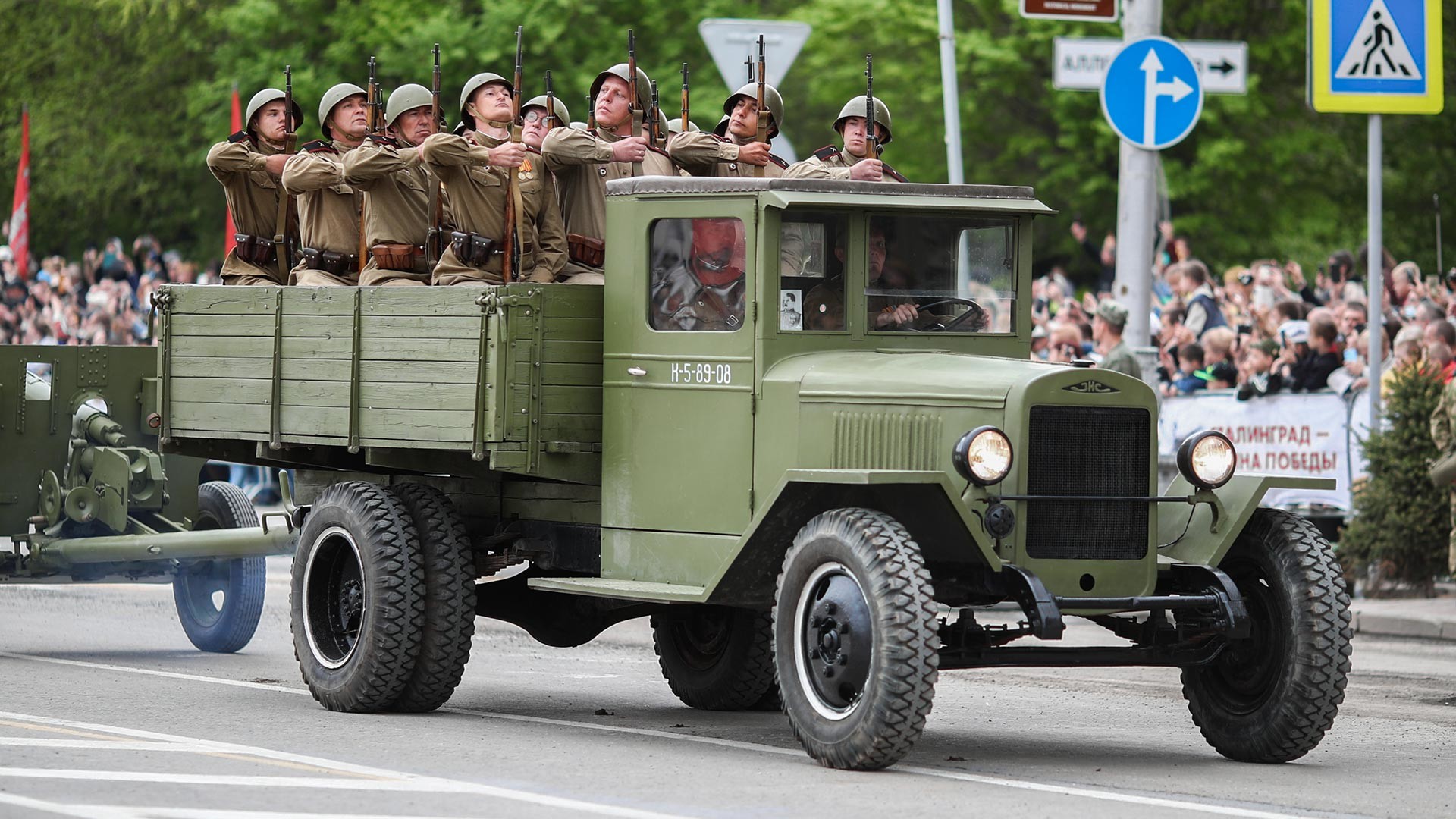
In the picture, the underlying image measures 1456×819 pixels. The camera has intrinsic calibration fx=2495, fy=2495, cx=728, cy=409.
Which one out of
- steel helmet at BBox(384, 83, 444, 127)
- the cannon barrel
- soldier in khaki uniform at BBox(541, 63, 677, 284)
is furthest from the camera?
the cannon barrel

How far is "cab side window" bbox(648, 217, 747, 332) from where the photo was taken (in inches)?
400

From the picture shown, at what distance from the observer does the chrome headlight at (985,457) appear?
361 inches

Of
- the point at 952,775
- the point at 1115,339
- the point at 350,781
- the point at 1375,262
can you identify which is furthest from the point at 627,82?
the point at 1375,262

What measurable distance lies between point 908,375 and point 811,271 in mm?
732

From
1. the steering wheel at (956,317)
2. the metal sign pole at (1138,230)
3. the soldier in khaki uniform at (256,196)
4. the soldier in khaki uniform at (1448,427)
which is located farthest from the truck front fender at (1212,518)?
the soldier in khaki uniform at (1448,427)

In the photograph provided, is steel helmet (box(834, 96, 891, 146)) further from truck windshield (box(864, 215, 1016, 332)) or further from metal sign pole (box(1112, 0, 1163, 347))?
metal sign pole (box(1112, 0, 1163, 347))

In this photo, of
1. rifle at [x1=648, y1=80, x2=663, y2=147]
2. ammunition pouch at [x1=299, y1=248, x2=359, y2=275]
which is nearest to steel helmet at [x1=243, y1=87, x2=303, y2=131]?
ammunition pouch at [x1=299, y1=248, x2=359, y2=275]

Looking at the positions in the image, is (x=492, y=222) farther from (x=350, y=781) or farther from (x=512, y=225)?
(x=350, y=781)

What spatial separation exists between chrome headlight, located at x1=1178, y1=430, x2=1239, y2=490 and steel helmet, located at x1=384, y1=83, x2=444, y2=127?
14.9 ft

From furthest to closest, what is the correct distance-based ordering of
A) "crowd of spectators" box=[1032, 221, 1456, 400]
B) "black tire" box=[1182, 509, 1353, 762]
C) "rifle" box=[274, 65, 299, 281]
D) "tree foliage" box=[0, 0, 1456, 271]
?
"tree foliage" box=[0, 0, 1456, 271]
"crowd of spectators" box=[1032, 221, 1456, 400]
"rifle" box=[274, 65, 299, 281]
"black tire" box=[1182, 509, 1353, 762]

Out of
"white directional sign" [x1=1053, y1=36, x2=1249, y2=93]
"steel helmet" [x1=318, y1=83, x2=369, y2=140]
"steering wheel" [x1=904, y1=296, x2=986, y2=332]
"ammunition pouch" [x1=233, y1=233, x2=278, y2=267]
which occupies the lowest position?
"steering wheel" [x1=904, y1=296, x2=986, y2=332]

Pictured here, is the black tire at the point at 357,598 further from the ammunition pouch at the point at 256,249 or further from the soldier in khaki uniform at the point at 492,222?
the ammunition pouch at the point at 256,249

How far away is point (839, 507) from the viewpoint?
9570mm

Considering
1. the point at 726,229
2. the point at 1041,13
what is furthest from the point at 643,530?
the point at 1041,13
